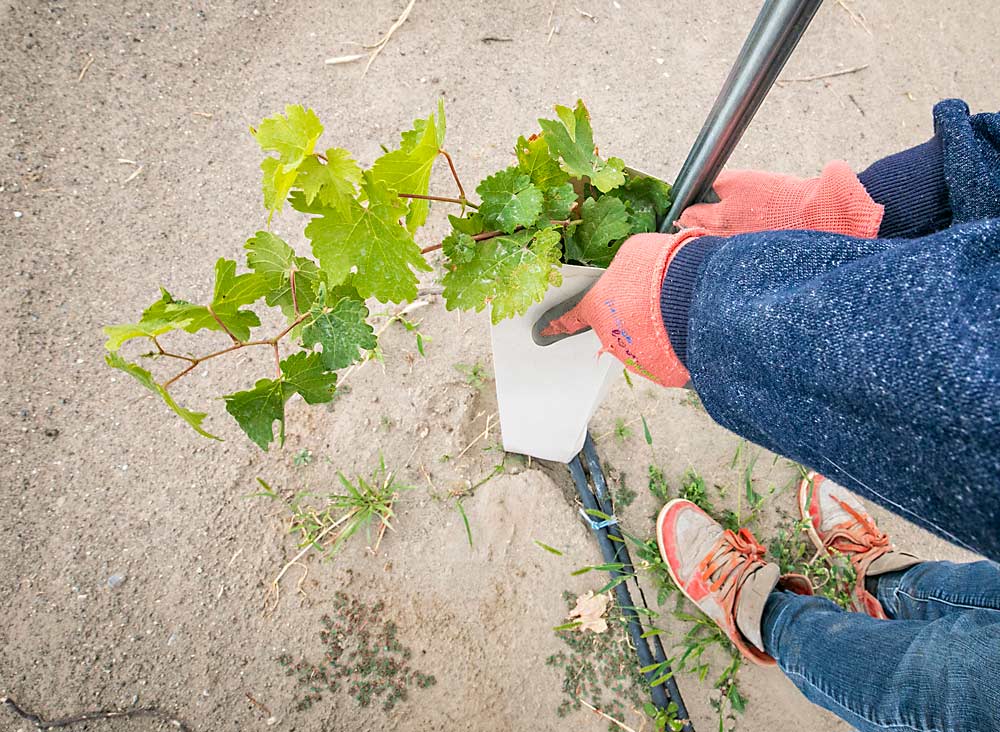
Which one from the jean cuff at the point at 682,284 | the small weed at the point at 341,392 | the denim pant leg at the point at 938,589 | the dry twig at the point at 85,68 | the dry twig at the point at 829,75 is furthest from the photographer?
the dry twig at the point at 829,75

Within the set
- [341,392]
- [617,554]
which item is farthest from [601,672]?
[341,392]

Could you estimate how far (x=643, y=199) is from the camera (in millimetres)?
781

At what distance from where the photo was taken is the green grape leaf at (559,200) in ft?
2.23

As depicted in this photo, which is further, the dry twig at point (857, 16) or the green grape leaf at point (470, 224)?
the dry twig at point (857, 16)

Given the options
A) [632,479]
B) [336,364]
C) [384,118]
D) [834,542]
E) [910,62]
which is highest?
[910,62]

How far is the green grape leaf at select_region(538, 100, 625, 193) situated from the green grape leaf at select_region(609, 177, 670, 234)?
93 millimetres

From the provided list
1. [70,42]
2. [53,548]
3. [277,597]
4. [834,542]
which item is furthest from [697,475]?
[70,42]

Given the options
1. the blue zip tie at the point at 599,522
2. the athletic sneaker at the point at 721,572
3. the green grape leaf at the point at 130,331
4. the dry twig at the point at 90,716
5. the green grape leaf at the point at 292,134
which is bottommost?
Answer: the dry twig at the point at 90,716

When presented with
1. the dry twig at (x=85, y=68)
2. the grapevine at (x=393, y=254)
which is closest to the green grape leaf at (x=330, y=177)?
the grapevine at (x=393, y=254)

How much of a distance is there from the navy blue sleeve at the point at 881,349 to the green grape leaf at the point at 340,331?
0.35m

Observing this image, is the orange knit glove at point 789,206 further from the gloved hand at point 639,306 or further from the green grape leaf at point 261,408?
the green grape leaf at point 261,408

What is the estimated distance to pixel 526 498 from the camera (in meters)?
1.36

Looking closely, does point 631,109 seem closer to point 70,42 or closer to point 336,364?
point 336,364

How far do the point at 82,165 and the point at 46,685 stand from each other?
1.23 meters
